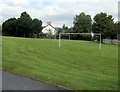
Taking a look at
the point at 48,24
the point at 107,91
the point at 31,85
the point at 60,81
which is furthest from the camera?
the point at 48,24

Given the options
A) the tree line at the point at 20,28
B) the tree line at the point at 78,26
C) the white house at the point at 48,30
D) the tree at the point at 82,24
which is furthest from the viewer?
the white house at the point at 48,30

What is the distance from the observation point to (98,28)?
38594 mm

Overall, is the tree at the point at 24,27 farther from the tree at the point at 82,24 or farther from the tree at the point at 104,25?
the tree at the point at 104,25

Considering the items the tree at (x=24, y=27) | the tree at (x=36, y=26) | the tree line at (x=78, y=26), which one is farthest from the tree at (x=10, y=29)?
the tree at (x=36, y=26)

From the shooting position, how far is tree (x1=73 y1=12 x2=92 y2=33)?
2333 inches

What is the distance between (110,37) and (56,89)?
109ft

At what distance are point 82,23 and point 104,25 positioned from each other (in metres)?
26.9

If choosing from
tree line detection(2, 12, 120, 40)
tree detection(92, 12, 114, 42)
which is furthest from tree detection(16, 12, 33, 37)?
tree detection(92, 12, 114, 42)

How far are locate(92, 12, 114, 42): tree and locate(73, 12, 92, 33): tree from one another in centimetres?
1779

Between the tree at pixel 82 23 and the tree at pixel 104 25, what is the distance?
17.8 m

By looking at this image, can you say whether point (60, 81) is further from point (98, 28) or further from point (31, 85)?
point (98, 28)

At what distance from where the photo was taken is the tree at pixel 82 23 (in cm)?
5925

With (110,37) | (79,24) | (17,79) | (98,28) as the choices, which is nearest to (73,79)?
(17,79)

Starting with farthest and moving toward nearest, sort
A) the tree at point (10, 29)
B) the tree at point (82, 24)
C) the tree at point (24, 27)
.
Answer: the tree at point (82, 24) → the tree at point (10, 29) → the tree at point (24, 27)
